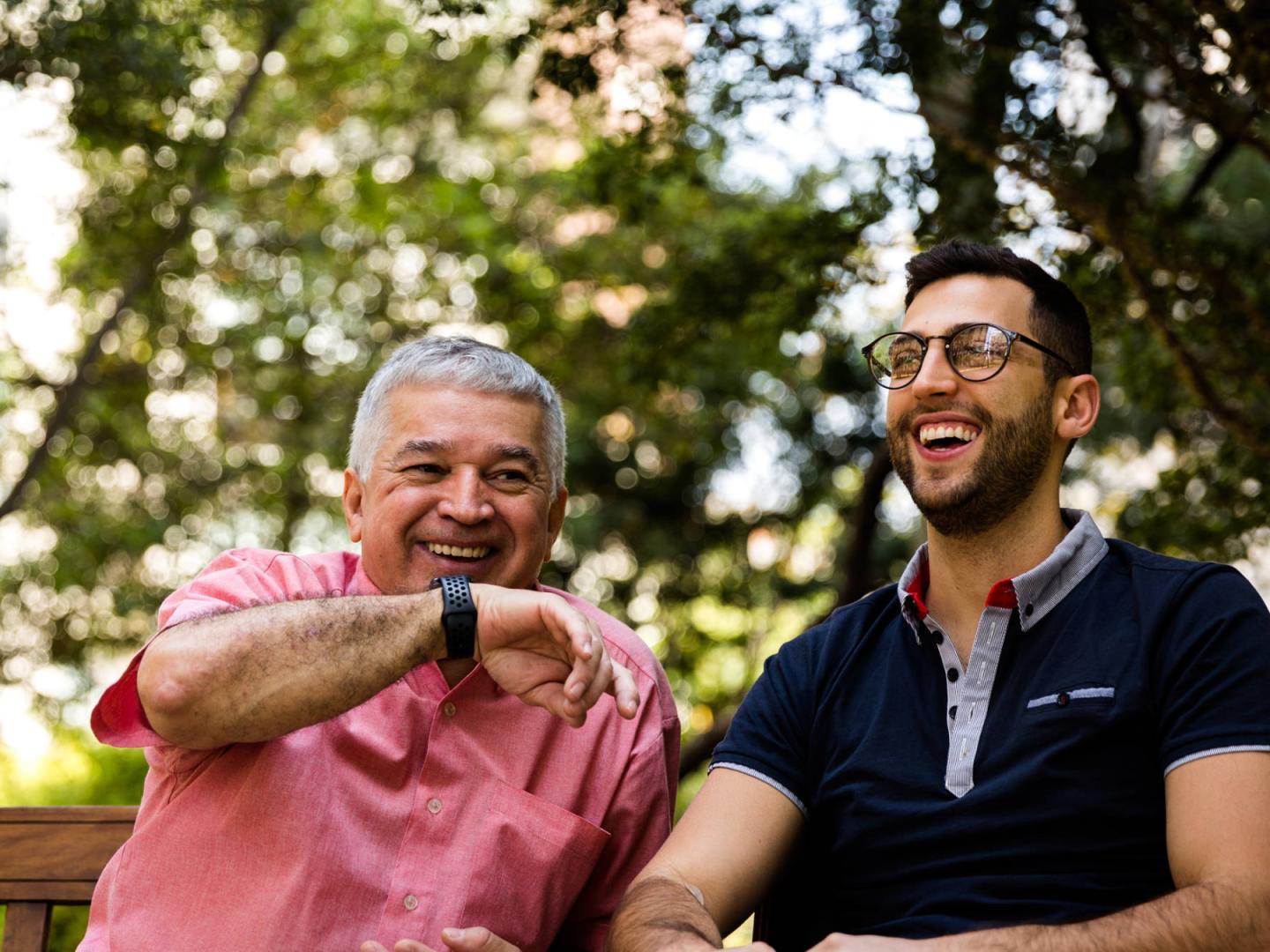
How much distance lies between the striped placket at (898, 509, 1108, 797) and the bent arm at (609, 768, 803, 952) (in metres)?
0.40

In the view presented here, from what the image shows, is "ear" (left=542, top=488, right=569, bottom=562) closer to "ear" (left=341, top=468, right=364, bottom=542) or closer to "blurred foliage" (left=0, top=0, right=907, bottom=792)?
"ear" (left=341, top=468, right=364, bottom=542)

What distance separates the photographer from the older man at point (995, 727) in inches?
91.0

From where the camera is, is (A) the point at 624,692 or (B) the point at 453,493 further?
(B) the point at 453,493

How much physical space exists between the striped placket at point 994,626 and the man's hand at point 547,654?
694 mm

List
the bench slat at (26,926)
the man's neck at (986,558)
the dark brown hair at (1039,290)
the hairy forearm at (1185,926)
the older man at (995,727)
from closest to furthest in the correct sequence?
the hairy forearm at (1185,926)
the older man at (995,727)
the man's neck at (986,558)
the dark brown hair at (1039,290)
the bench slat at (26,926)

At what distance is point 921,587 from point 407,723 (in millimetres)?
1178

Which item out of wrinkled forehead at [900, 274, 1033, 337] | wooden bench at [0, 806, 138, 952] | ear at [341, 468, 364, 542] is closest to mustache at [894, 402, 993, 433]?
wrinkled forehead at [900, 274, 1033, 337]

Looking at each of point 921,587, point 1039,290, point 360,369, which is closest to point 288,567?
point 921,587

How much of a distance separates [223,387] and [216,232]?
1380 millimetres

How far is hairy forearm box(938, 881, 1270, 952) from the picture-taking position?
217 cm

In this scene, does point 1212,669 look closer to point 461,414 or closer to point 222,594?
point 461,414

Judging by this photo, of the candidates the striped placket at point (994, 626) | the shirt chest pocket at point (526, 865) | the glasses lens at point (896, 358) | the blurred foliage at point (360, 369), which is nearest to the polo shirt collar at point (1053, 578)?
the striped placket at point (994, 626)

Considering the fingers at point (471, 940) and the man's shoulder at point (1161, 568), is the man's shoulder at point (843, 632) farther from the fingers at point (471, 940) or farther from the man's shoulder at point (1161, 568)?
the fingers at point (471, 940)

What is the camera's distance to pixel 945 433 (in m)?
2.86
